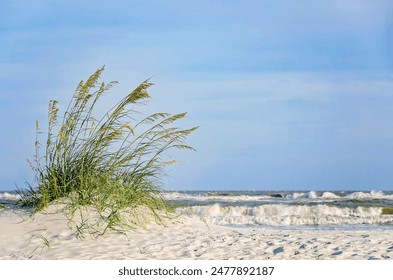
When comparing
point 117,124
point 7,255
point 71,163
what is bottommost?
point 7,255

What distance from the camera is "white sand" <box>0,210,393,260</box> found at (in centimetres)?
646

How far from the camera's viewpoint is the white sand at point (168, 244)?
6457 millimetres

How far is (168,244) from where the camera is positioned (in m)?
6.99

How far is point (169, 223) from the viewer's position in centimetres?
833

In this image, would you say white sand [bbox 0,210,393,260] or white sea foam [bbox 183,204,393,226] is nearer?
white sand [bbox 0,210,393,260]

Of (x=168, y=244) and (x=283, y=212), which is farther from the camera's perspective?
(x=283, y=212)

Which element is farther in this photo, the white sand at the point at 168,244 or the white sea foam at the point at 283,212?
the white sea foam at the point at 283,212

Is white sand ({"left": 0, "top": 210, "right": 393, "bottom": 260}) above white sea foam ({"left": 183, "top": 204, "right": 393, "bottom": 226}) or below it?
above

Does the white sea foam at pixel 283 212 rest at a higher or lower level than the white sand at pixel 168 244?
lower

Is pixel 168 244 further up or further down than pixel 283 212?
further up
